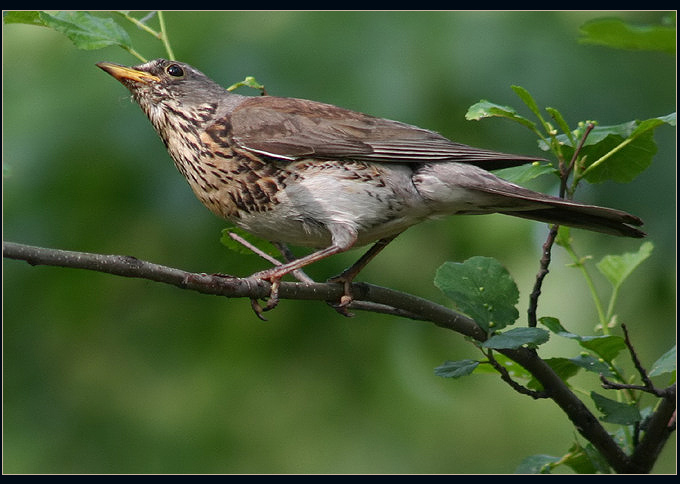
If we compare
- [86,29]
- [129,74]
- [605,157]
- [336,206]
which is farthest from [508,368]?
[129,74]

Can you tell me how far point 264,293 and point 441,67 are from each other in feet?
7.22

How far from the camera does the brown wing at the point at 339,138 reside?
3842mm

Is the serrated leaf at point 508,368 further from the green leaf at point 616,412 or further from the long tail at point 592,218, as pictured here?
the long tail at point 592,218

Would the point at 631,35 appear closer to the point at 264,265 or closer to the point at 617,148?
the point at 617,148

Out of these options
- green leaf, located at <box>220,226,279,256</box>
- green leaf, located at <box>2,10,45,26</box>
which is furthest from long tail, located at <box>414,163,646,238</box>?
green leaf, located at <box>2,10,45,26</box>

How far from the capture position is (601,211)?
11.1 feet

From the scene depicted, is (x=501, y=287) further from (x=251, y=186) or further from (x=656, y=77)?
(x=656, y=77)

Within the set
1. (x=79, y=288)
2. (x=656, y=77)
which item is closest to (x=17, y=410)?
(x=79, y=288)

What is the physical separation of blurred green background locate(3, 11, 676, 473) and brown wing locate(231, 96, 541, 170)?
0.55 metres

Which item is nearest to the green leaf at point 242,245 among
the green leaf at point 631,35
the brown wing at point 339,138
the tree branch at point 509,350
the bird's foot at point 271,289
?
the brown wing at point 339,138

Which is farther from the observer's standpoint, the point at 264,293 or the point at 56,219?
the point at 56,219

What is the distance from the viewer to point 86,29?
327 cm

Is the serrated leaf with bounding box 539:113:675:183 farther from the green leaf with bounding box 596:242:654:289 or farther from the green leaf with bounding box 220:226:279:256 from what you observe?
the green leaf with bounding box 220:226:279:256

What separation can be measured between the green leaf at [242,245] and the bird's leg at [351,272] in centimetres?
32
